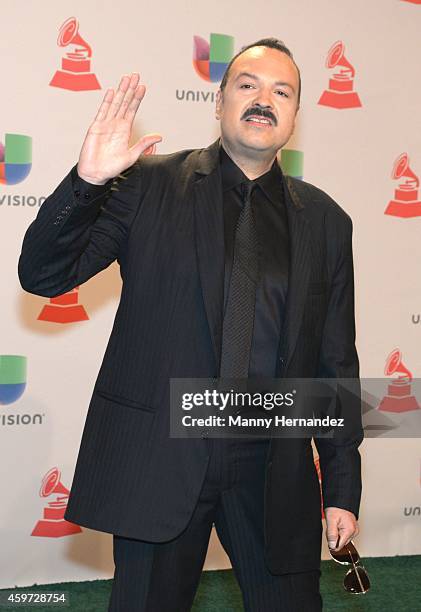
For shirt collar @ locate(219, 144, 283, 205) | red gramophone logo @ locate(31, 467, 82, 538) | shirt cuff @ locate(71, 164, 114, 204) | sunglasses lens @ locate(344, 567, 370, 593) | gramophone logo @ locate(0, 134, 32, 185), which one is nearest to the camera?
shirt cuff @ locate(71, 164, 114, 204)

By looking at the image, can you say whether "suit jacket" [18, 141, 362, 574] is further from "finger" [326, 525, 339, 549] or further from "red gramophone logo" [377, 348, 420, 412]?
"red gramophone logo" [377, 348, 420, 412]

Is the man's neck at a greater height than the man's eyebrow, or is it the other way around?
the man's eyebrow

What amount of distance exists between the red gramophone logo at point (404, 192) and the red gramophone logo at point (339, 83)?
386mm

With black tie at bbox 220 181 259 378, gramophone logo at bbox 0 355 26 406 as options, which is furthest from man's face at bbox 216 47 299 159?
gramophone logo at bbox 0 355 26 406

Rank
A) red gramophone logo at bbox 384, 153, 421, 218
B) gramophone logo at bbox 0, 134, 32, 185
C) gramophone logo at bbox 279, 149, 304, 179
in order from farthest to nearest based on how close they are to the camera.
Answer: red gramophone logo at bbox 384, 153, 421, 218, gramophone logo at bbox 279, 149, 304, 179, gramophone logo at bbox 0, 134, 32, 185

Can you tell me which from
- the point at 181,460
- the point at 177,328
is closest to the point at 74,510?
the point at 181,460

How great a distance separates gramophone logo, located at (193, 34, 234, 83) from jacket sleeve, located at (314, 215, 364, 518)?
1877 millimetres

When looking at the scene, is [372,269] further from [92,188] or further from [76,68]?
[92,188]

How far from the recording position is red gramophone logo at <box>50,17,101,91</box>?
369 cm

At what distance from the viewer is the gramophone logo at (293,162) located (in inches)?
161

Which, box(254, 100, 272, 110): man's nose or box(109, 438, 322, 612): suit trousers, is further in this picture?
box(254, 100, 272, 110): man's nose

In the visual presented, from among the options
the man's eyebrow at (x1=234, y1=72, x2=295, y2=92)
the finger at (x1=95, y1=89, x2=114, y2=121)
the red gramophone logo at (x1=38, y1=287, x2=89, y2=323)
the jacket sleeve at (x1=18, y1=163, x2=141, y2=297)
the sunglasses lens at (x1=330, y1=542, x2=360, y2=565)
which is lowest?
the sunglasses lens at (x1=330, y1=542, x2=360, y2=565)

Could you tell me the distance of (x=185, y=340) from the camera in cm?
200
